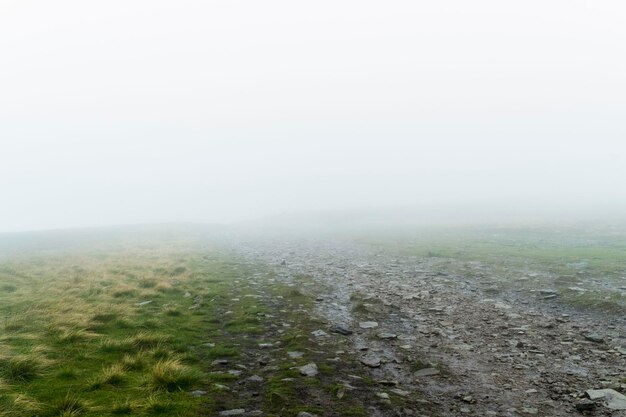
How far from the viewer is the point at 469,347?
34.2 ft

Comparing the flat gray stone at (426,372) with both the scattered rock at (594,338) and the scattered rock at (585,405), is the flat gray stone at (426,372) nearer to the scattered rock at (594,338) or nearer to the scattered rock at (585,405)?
the scattered rock at (585,405)

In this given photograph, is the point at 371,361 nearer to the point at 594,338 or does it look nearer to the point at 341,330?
the point at 341,330

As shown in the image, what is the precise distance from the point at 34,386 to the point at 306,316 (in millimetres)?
8289

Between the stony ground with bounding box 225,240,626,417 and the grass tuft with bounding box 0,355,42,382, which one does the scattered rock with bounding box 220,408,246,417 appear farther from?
the grass tuft with bounding box 0,355,42,382

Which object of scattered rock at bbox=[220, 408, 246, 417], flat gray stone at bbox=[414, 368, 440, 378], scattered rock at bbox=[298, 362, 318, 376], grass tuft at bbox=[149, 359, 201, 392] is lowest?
flat gray stone at bbox=[414, 368, 440, 378]

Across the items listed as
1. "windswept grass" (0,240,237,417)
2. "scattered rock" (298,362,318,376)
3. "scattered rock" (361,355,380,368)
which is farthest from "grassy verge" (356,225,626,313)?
"windswept grass" (0,240,237,417)

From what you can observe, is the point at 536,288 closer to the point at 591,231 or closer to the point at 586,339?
the point at 586,339

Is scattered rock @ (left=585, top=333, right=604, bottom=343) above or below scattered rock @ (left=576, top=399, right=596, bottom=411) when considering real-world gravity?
below

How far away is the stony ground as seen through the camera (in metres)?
7.24

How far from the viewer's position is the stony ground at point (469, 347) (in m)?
7.24

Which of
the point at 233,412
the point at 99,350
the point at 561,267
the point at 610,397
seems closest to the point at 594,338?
the point at 610,397

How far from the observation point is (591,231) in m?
44.5

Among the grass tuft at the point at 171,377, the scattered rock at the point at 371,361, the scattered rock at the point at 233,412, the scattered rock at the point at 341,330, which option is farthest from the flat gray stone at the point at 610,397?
the grass tuft at the point at 171,377

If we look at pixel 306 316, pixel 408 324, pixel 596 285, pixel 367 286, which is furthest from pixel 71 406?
pixel 596 285
